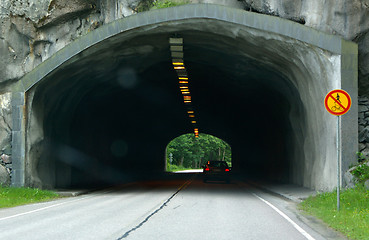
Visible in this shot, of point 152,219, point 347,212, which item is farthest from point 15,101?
point 347,212

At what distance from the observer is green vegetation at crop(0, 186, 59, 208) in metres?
16.1

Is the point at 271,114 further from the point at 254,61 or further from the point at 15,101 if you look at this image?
the point at 15,101

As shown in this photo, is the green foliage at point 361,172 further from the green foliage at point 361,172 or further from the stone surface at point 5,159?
the stone surface at point 5,159

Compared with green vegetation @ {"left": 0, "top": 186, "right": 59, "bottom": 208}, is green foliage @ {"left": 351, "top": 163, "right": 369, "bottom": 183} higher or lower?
higher

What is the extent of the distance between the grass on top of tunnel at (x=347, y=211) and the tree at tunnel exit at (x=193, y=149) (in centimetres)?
7865

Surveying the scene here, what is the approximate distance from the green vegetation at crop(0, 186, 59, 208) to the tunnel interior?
1.68 metres

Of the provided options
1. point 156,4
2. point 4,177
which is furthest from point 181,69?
point 4,177

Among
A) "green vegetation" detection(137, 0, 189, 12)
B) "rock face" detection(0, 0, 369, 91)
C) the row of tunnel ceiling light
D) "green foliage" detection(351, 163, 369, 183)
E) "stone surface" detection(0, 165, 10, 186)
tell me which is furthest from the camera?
"rock face" detection(0, 0, 369, 91)

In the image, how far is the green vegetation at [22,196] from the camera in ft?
52.9

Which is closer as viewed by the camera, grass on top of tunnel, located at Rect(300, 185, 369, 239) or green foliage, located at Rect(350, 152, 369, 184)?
grass on top of tunnel, located at Rect(300, 185, 369, 239)

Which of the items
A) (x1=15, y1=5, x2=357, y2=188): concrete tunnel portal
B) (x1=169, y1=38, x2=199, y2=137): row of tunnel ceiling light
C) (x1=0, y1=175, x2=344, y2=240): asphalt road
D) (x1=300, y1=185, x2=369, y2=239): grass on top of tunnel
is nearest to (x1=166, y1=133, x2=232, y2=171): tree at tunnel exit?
(x1=169, y1=38, x2=199, y2=137): row of tunnel ceiling light

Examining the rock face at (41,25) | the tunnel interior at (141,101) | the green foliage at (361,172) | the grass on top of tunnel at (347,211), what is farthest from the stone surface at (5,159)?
the green foliage at (361,172)

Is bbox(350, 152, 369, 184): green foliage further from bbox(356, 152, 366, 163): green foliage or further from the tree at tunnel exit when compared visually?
the tree at tunnel exit

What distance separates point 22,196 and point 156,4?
9363 mm
